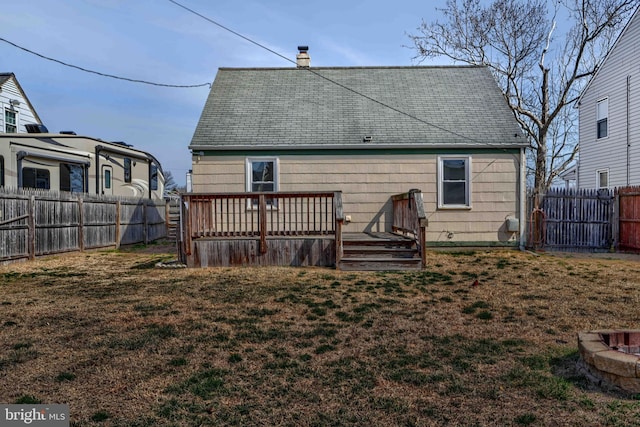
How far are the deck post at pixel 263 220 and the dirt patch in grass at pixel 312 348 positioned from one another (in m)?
1.20

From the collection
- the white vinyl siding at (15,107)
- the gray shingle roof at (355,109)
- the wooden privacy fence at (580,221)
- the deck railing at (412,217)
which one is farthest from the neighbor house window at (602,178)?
the white vinyl siding at (15,107)

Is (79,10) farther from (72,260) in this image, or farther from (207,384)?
(207,384)

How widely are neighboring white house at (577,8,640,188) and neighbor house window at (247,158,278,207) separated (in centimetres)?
1342

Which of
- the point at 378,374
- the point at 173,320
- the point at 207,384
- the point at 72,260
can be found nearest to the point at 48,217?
the point at 72,260

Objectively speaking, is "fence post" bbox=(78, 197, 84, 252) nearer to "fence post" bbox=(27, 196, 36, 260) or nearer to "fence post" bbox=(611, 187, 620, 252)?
"fence post" bbox=(27, 196, 36, 260)

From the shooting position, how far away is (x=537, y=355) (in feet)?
12.1

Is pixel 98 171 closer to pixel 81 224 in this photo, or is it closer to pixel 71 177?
pixel 71 177

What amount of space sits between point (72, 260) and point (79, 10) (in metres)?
6.78

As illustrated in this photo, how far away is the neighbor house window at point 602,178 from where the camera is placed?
17.5m

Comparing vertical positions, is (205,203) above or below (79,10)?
below

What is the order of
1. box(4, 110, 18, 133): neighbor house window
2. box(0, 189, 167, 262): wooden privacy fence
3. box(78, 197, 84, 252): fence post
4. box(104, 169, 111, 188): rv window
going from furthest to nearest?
box(4, 110, 18, 133): neighbor house window < box(104, 169, 111, 188): rv window < box(78, 197, 84, 252): fence post < box(0, 189, 167, 262): wooden privacy fence

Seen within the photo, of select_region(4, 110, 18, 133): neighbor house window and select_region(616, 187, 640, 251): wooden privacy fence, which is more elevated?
select_region(4, 110, 18, 133): neighbor house window

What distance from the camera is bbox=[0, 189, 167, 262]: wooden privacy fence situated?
9.46 m

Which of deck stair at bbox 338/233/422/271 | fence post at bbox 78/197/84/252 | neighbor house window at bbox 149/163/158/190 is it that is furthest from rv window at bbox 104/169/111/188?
deck stair at bbox 338/233/422/271
